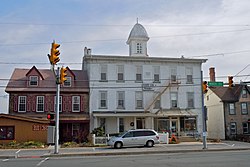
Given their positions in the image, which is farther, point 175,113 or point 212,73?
point 212,73

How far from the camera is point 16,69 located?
38281 mm

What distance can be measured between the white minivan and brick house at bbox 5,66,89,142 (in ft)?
26.6

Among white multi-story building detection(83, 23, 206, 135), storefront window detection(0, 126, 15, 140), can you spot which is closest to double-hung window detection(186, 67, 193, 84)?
white multi-story building detection(83, 23, 206, 135)

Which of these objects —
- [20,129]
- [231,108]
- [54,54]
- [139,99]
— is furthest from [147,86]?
[54,54]

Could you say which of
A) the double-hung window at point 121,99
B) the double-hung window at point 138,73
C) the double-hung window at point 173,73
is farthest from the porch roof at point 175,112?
the double-hung window at point 138,73

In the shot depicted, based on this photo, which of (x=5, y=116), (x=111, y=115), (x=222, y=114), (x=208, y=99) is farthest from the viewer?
(x=208, y=99)

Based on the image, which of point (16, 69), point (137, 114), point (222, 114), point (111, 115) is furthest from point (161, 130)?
point (16, 69)

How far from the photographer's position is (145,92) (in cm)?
3781

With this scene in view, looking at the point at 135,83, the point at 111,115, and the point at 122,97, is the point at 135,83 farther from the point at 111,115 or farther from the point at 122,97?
the point at 111,115

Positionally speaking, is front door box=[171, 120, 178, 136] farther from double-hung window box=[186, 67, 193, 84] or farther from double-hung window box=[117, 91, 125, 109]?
double-hung window box=[117, 91, 125, 109]

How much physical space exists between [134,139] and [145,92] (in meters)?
11.1

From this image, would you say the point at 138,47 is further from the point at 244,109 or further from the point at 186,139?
the point at 244,109

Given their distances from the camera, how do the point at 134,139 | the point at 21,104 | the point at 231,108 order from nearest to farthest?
the point at 134,139 < the point at 21,104 < the point at 231,108

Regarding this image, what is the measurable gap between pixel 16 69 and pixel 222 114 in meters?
28.5
